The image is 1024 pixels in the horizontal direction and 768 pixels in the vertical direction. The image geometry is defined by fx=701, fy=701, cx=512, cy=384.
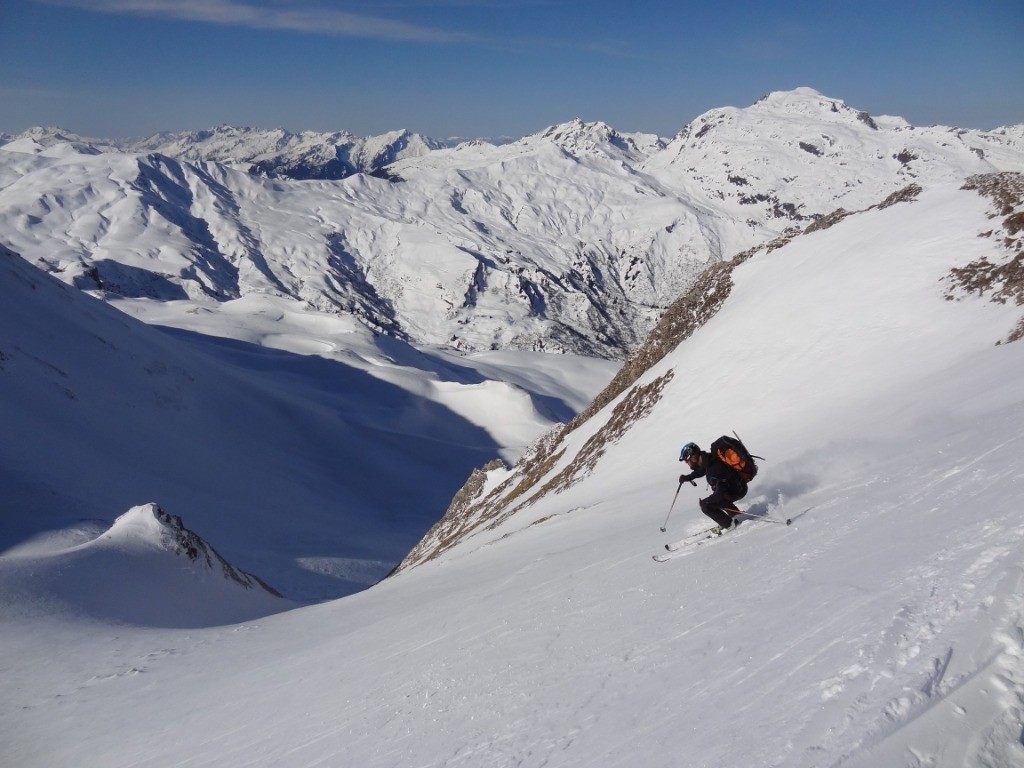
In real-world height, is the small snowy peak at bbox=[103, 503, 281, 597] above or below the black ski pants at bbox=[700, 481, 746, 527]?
below

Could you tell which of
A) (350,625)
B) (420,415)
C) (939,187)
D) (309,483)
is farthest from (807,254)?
(420,415)

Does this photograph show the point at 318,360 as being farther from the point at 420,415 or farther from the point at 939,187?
the point at 939,187

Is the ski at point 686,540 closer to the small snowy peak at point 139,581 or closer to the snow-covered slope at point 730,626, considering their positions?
the snow-covered slope at point 730,626

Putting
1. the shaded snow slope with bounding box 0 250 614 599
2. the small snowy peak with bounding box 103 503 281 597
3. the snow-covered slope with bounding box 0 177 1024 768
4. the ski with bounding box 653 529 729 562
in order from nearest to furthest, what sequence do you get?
the snow-covered slope with bounding box 0 177 1024 768 → the ski with bounding box 653 529 729 562 → the small snowy peak with bounding box 103 503 281 597 → the shaded snow slope with bounding box 0 250 614 599

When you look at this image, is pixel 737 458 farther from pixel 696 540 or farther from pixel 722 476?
pixel 696 540

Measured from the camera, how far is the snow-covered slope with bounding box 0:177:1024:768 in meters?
4.68

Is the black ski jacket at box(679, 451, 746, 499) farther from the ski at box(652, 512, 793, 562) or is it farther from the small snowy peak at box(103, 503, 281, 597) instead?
the small snowy peak at box(103, 503, 281, 597)

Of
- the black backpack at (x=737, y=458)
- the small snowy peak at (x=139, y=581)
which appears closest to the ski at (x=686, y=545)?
the black backpack at (x=737, y=458)

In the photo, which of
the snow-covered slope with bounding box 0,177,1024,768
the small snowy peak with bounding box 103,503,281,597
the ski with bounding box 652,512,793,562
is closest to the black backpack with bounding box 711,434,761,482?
the ski with bounding box 652,512,793,562

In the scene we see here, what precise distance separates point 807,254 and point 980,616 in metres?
22.6

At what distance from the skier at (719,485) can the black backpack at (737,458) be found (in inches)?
2.1

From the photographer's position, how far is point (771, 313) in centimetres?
2203

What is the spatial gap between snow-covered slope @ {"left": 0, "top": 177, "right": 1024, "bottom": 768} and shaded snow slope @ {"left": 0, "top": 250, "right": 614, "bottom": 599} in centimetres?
1755

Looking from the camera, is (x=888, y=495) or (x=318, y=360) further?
(x=318, y=360)
